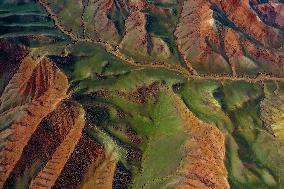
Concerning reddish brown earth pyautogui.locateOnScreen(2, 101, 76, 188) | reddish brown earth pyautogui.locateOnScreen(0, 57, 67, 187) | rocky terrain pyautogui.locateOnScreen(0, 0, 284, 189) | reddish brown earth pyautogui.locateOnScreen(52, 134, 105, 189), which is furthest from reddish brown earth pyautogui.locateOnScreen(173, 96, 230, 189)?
reddish brown earth pyautogui.locateOnScreen(0, 57, 67, 187)

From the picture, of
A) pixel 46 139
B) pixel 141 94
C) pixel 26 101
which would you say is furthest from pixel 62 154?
pixel 141 94

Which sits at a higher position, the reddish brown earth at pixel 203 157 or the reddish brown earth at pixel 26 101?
the reddish brown earth at pixel 26 101

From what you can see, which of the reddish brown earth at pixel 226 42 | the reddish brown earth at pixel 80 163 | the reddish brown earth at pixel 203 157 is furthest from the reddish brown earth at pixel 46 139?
the reddish brown earth at pixel 226 42

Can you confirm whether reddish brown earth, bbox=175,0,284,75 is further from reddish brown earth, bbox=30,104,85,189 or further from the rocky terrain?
reddish brown earth, bbox=30,104,85,189

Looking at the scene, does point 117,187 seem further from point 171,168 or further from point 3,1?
point 3,1

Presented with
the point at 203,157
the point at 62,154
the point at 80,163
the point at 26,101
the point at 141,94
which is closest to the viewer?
the point at 80,163

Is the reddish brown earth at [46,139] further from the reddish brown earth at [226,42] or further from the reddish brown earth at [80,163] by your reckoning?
the reddish brown earth at [226,42]

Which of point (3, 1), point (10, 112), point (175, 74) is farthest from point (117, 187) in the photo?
point (3, 1)

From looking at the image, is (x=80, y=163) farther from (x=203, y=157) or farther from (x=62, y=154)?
(x=203, y=157)
